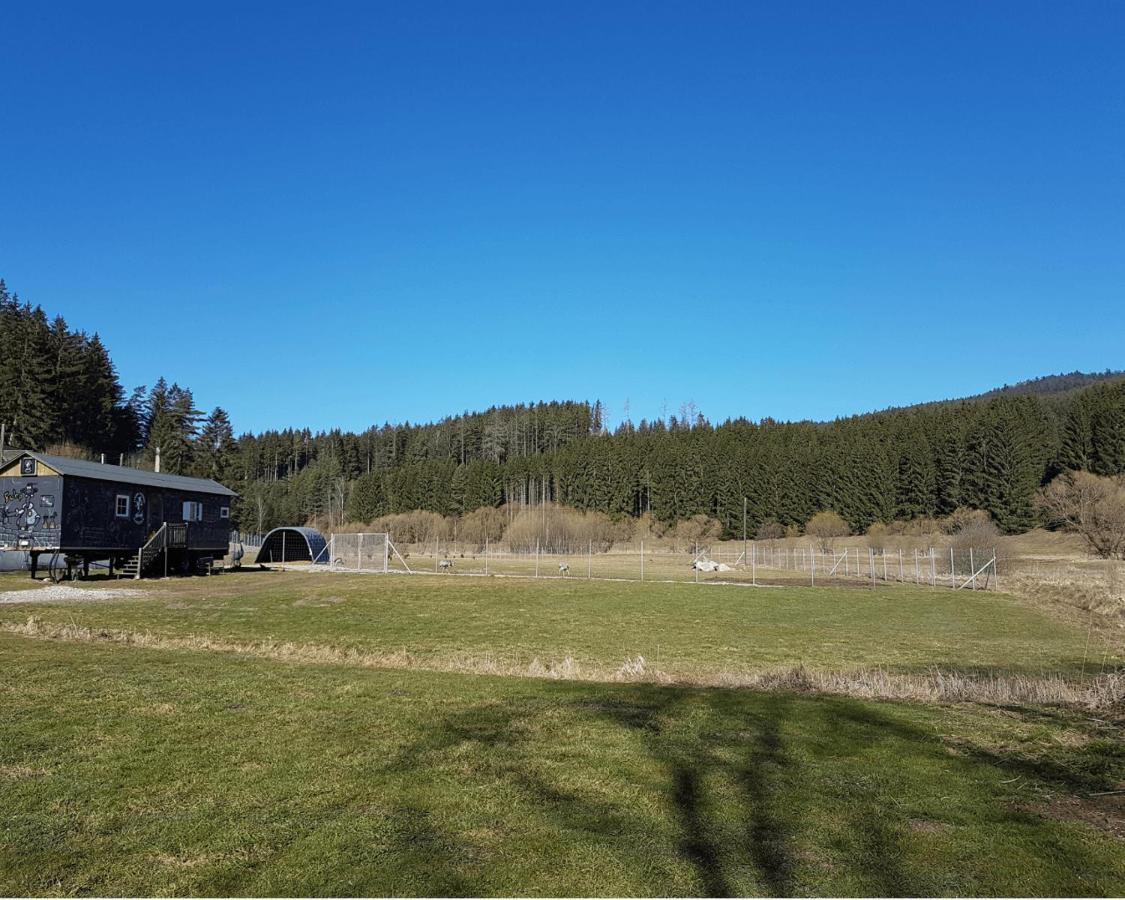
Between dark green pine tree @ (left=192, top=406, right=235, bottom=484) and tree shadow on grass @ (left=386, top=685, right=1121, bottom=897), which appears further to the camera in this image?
dark green pine tree @ (left=192, top=406, right=235, bottom=484)

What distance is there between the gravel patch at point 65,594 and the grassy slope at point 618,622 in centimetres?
121

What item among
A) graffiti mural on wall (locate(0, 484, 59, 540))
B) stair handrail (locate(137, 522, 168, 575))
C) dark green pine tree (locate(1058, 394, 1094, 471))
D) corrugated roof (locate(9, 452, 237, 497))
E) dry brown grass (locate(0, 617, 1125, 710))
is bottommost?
dry brown grass (locate(0, 617, 1125, 710))

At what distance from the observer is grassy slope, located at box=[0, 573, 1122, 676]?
19750 millimetres

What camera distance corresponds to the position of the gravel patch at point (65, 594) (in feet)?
87.5

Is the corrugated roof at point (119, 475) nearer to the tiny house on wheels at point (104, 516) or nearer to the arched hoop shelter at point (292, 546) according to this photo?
the tiny house on wheels at point (104, 516)

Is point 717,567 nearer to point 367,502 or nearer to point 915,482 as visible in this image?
point 915,482

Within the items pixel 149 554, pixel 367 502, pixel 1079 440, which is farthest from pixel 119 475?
pixel 1079 440

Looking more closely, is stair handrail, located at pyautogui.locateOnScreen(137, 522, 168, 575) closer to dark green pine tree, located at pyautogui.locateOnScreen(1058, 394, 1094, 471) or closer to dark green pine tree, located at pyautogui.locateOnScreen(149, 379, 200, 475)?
dark green pine tree, located at pyautogui.locateOnScreen(149, 379, 200, 475)

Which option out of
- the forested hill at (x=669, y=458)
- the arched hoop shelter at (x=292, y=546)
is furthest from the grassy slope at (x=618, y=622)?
the forested hill at (x=669, y=458)

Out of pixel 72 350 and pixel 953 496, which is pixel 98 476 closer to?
pixel 72 350

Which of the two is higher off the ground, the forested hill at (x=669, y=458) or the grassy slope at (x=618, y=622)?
the forested hill at (x=669, y=458)

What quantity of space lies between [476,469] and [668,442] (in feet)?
115

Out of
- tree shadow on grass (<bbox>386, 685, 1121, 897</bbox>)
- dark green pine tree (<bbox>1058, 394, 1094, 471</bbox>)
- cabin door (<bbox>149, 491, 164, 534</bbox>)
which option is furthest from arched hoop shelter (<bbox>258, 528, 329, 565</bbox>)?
dark green pine tree (<bbox>1058, 394, 1094, 471</bbox>)

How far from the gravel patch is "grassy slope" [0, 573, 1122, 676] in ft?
3.97
